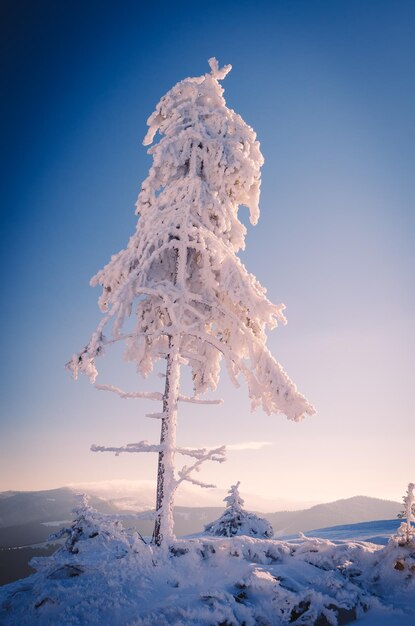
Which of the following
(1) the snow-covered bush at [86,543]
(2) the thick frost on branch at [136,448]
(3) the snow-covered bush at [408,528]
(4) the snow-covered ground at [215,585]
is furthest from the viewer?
(2) the thick frost on branch at [136,448]

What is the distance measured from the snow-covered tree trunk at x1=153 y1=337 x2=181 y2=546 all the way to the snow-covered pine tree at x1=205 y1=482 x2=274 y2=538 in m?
5.64

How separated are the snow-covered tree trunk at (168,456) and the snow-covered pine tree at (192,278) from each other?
0.02 m

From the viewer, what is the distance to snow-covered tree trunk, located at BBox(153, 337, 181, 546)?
27.4 feet

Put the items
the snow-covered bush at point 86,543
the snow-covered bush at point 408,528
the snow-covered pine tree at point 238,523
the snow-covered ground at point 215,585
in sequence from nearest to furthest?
the snow-covered ground at point 215,585 → the snow-covered bush at point 86,543 → the snow-covered bush at point 408,528 → the snow-covered pine tree at point 238,523

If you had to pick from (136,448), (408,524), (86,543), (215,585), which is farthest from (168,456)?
(408,524)

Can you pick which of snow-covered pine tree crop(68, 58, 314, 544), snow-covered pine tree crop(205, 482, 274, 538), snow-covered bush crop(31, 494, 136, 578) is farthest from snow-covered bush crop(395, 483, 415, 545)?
snow-covered pine tree crop(205, 482, 274, 538)

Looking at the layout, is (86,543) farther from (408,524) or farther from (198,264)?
(198,264)

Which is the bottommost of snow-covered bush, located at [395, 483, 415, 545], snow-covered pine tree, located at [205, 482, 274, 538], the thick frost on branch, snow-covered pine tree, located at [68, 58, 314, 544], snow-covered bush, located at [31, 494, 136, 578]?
snow-covered pine tree, located at [205, 482, 274, 538]

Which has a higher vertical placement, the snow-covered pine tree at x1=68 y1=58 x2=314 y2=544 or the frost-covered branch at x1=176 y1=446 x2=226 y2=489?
the snow-covered pine tree at x1=68 y1=58 x2=314 y2=544

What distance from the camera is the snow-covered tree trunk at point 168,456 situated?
329 inches

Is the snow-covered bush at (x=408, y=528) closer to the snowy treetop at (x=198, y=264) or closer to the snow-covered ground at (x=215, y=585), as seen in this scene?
the snow-covered ground at (x=215, y=585)

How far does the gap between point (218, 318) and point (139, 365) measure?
10.1 feet

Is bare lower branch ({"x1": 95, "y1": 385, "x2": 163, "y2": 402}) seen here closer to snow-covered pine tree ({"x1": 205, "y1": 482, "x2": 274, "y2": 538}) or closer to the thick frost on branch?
the thick frost on branch

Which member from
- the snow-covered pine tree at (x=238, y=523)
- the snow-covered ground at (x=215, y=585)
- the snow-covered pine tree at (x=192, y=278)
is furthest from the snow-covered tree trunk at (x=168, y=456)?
the snow-covered pine tree at (x=238, y=523)
